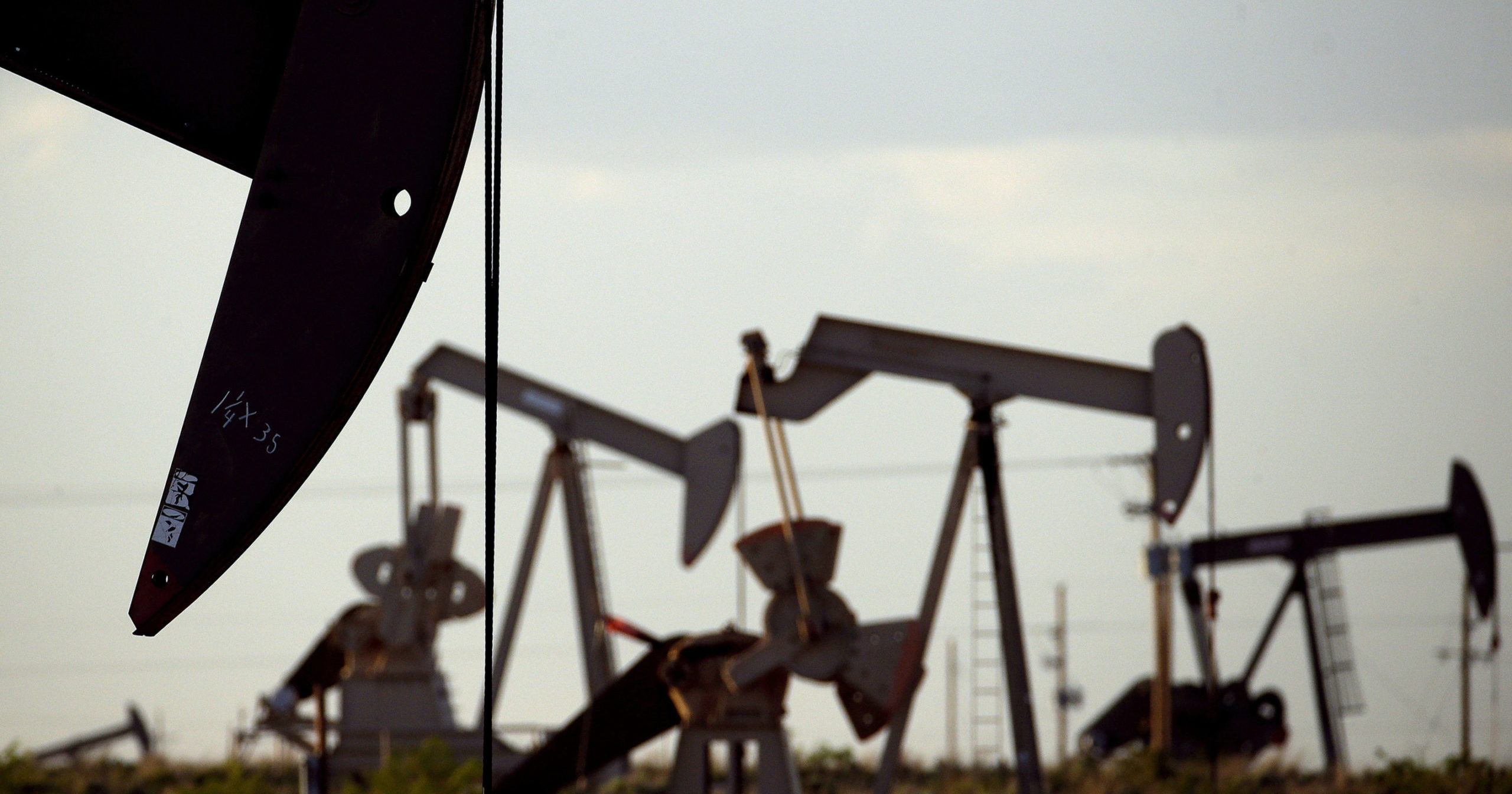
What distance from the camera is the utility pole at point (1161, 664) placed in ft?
62.2

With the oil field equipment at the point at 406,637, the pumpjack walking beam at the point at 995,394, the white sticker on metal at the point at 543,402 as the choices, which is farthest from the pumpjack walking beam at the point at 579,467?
the pumpjack walking beam at the point at 995,394

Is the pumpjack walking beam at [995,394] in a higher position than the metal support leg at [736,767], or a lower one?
higher

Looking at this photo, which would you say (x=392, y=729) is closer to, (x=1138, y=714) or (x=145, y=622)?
(x=1138, y=714)

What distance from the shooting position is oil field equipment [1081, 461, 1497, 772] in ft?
59.4

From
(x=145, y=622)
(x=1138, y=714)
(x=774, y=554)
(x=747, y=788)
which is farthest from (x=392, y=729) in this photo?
(x=145, y=622)

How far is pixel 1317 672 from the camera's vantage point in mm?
18828

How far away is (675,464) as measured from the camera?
1469cm

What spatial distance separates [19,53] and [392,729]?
13924 mm

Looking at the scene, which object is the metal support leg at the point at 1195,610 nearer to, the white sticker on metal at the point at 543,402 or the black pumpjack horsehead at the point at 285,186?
the white sticker on metal at the point at 543,402

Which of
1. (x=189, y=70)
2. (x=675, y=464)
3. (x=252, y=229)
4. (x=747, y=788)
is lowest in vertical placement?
(x=747, y=788)

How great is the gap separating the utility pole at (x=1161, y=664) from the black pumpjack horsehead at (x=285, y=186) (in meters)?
16.8

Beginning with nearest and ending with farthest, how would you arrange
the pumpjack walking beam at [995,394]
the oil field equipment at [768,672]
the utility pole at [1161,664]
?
the oil field equipment at [768,672] < the pumpjack walking beam at [995,394] < the utility pole at [1161,664]

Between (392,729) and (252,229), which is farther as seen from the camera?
(392,729)

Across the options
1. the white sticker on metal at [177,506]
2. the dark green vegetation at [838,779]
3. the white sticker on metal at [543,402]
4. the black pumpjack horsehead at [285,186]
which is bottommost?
the dark green vegetation at [838,779]
